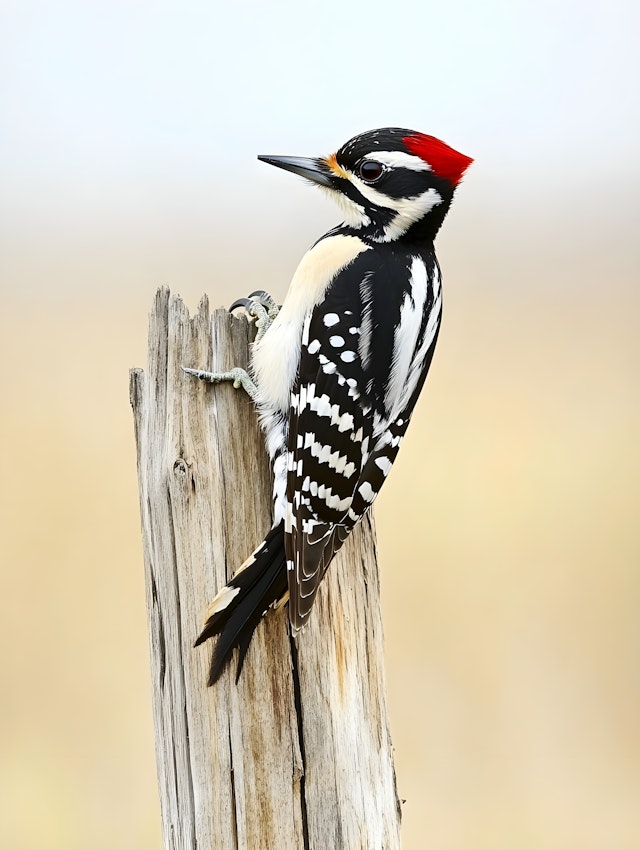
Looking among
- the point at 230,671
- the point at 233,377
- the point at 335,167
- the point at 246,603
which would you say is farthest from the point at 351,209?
the point at 230,671

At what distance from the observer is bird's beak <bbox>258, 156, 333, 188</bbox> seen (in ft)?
7.69

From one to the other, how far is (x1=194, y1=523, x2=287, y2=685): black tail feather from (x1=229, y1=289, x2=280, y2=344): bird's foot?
0.63 m

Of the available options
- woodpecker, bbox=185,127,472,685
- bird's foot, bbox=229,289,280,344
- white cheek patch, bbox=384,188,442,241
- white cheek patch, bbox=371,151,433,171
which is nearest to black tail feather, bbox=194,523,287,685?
woodpecker, bbox=185,127,472,685

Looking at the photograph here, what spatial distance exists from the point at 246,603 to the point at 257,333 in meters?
0.74

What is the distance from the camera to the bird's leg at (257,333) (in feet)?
6.56

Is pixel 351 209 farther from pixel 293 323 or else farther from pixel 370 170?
pixel 293 323

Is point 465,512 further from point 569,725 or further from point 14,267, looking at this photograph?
point 14,267

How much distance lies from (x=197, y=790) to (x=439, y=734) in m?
2.60

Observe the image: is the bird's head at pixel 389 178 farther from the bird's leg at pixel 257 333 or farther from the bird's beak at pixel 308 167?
the bird's leg at pixel 257 333

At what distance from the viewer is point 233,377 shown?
2018mm

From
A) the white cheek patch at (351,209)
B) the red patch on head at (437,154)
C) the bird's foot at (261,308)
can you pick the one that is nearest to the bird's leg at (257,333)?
the bird's foot at (261,308)

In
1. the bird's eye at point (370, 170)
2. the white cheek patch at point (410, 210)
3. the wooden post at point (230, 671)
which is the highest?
the bird's eye at point (370, 170)

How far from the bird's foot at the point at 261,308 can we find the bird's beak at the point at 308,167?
0.35 meters

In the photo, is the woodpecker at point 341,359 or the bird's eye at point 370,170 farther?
the bird's eye at point 370,170
